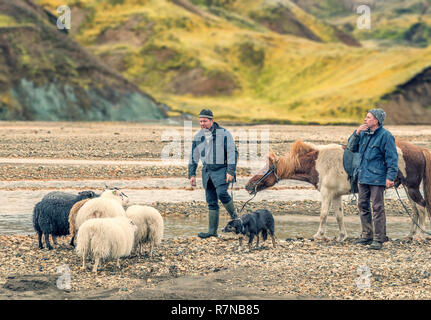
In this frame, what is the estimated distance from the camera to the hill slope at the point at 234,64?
77062 mm

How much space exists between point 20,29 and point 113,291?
201ft

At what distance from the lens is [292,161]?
42.3ft

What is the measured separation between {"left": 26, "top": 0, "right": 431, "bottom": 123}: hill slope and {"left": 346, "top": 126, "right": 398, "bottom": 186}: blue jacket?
187ft

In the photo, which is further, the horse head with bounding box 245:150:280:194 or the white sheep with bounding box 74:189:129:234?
the horse head with bounding box 245:150:280:194

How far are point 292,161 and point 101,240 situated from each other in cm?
473

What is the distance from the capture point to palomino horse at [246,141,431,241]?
1223 cm

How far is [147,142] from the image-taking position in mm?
36344

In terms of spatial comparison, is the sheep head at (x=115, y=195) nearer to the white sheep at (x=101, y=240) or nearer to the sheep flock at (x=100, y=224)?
the sheep flock at (x=100, y=224)

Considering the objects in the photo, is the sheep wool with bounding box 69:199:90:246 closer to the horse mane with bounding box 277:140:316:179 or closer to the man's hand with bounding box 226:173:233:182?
the man's hand with bounding box 226:173:233:182

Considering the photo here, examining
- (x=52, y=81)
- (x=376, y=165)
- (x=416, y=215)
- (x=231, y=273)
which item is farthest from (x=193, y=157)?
(x=52, y=81)

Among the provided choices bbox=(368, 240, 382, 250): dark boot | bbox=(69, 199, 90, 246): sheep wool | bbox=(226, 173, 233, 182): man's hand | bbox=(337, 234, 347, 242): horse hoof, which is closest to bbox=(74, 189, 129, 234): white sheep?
bbox=(69, 199, 90, 246): sheep wool

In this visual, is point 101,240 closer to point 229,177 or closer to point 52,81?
point 229,177

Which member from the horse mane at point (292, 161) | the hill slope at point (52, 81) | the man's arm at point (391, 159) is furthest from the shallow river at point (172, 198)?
the hill slope at point (52, 81)
